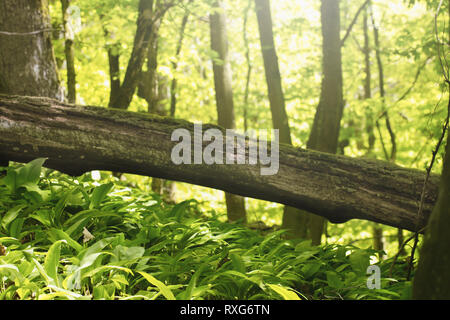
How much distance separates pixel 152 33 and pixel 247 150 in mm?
2542

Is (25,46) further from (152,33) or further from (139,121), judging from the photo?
(139,121)

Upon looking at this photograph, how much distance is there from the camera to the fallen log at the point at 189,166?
2.98 m

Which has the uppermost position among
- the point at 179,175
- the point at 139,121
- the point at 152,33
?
the point at 152,33

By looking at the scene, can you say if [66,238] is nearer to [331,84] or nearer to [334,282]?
[334,282]

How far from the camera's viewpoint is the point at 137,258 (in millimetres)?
2293

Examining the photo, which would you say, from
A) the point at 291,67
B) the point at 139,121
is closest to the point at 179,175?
the point at 139,121

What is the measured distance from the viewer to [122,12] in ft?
22.3

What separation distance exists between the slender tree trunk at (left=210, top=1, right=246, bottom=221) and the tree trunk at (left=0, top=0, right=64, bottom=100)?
316 cm

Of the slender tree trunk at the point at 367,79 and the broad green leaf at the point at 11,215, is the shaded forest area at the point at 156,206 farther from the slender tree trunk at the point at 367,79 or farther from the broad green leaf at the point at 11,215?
the slender tree trunk at the point at 367,79
